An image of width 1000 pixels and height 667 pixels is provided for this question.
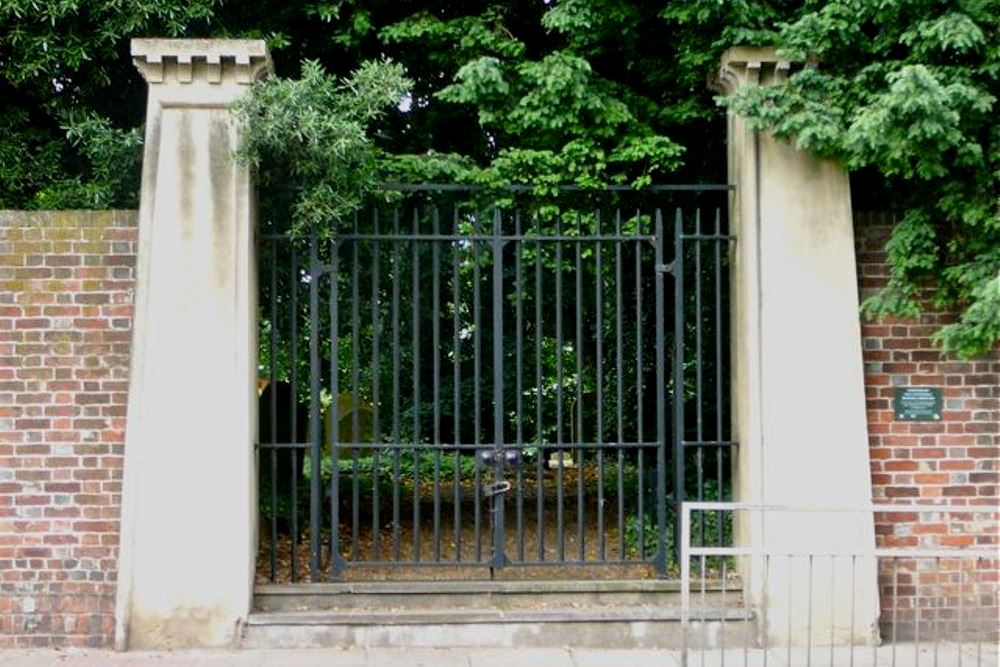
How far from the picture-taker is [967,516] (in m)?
7.14

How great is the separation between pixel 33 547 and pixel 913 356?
20.3 feet

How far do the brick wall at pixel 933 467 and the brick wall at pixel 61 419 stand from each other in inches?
206

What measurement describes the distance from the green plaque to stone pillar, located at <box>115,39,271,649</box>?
4.51 m

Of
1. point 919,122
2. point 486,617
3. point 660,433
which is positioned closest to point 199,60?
point 660,433

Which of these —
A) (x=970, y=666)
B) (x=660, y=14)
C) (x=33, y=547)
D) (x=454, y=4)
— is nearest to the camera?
(x=970, y=666)

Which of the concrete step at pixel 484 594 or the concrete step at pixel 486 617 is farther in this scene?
the concrete step at pixel 484 594

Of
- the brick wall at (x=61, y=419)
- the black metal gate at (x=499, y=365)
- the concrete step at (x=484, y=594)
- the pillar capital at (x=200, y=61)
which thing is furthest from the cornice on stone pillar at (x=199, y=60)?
the concrete step at (x=484, y=594)

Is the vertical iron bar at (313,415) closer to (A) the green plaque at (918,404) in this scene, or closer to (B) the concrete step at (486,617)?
(B) the concrete step at (486,617)

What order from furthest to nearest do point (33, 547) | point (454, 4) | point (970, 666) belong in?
point (454, 4), point (33, 547), point (970, 666)

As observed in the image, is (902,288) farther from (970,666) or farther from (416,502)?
(416,502)

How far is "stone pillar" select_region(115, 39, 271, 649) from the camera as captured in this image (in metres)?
6.69

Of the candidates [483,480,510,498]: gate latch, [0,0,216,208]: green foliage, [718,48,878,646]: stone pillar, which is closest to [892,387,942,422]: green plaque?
[718,48,878,646]: stone pillar

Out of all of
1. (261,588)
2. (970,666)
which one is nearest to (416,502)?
(261,588)

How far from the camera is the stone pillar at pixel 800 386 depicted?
6871 millimetres
